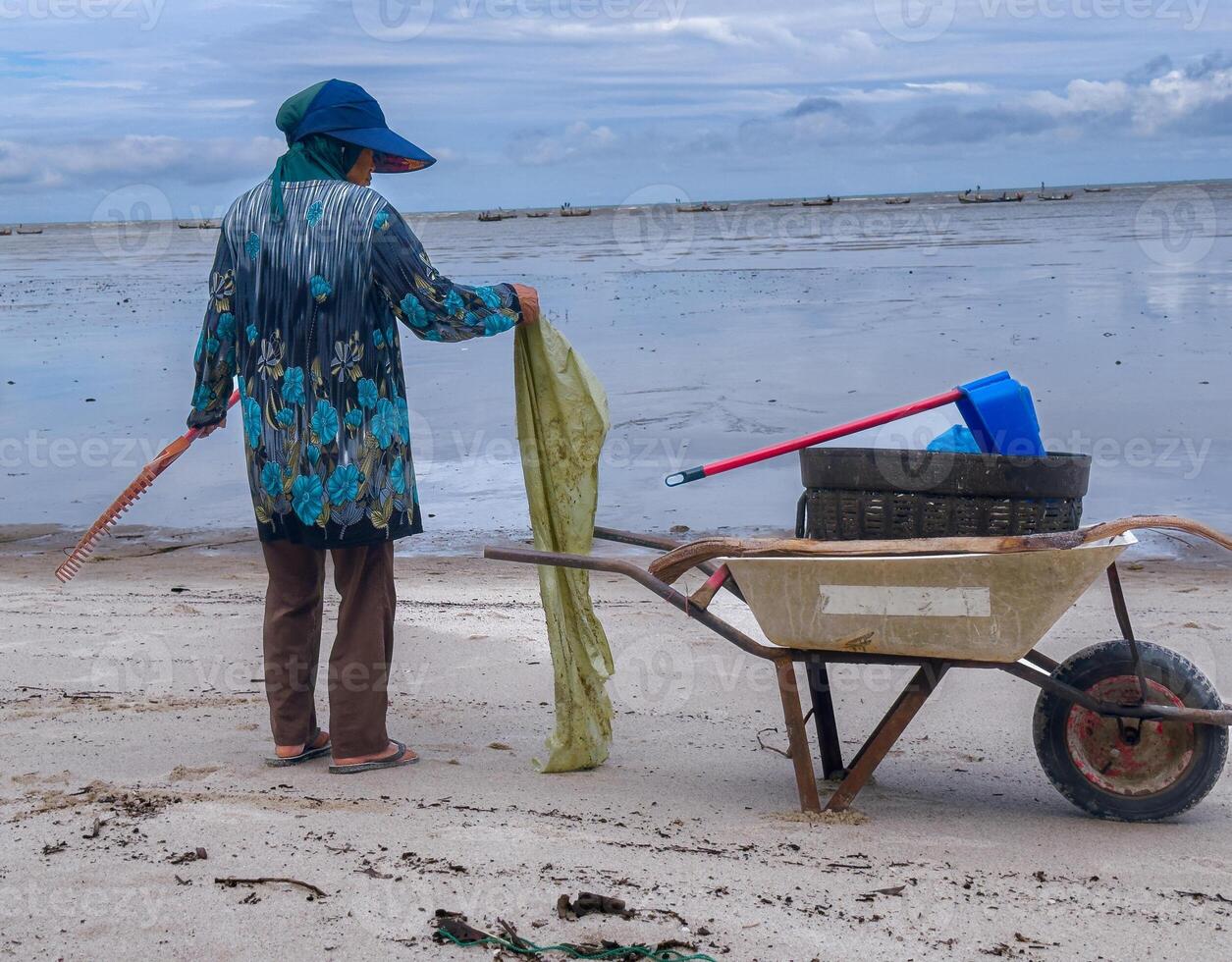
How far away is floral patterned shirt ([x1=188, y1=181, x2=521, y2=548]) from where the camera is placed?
3.61 metres

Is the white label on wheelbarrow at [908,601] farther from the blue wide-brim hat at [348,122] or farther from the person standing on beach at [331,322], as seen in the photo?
the blue wide-brim hat at [348,122]

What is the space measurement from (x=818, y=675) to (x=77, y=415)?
386 inches

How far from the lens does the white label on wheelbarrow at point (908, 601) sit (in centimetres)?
328

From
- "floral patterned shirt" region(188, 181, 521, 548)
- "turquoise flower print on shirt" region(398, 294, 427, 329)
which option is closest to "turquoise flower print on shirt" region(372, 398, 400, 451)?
"floral patterned shirt" region(188, 181, 521, 548)

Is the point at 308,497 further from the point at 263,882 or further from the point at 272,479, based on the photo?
the point at 263,882

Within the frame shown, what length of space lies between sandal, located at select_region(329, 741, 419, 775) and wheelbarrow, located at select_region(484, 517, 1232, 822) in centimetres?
83

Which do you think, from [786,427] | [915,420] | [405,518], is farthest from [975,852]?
[786,427]

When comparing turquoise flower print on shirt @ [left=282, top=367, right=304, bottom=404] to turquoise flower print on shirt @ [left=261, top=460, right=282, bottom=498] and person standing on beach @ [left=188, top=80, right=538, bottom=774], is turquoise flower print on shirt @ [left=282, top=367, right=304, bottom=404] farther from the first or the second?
turquoise flower print on shirt @ [left=261, top=460, right=282, bottom=498]

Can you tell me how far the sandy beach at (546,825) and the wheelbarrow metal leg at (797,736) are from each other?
8cm

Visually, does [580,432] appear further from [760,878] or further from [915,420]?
[760,878]

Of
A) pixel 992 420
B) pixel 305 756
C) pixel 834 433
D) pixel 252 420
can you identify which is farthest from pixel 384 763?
pixel 992 420

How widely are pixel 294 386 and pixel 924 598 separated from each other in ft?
5.66

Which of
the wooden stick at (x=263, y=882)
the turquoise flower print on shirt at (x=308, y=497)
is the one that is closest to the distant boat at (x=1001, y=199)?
the turquoise flower print on shirt at (x=308, y=497)

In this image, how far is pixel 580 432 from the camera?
3945 millimetres
